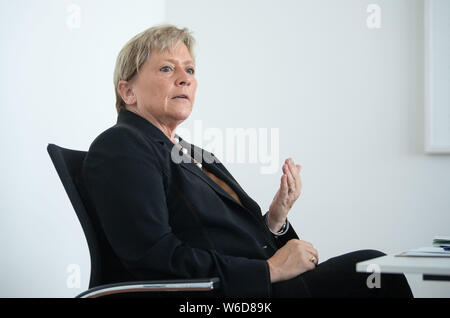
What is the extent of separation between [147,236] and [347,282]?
0.56m

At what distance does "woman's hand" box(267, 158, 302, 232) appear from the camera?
1.69 meters

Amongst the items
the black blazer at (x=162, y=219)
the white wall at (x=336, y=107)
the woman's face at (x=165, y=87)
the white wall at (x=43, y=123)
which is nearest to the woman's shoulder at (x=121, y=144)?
the black blazer at (x=162, y=219)

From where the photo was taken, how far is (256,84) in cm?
327

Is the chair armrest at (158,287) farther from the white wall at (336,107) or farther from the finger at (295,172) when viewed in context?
the white wall at (336,107)

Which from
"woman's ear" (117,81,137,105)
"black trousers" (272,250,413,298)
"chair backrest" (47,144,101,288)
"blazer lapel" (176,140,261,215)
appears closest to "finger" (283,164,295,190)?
"blazer lapel" (176,140,261,215)

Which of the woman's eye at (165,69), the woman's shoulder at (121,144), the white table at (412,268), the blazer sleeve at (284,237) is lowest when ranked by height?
the blazer sleeve at (284,237)

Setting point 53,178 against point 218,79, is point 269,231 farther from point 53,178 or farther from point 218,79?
point 218,79

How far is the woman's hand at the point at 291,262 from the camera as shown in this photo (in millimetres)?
1362

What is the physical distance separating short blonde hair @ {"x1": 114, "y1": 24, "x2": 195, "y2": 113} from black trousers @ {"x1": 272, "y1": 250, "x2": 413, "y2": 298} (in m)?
0.75

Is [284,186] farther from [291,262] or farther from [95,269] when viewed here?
[95,269]

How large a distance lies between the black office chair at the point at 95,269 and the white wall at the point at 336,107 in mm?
1850
